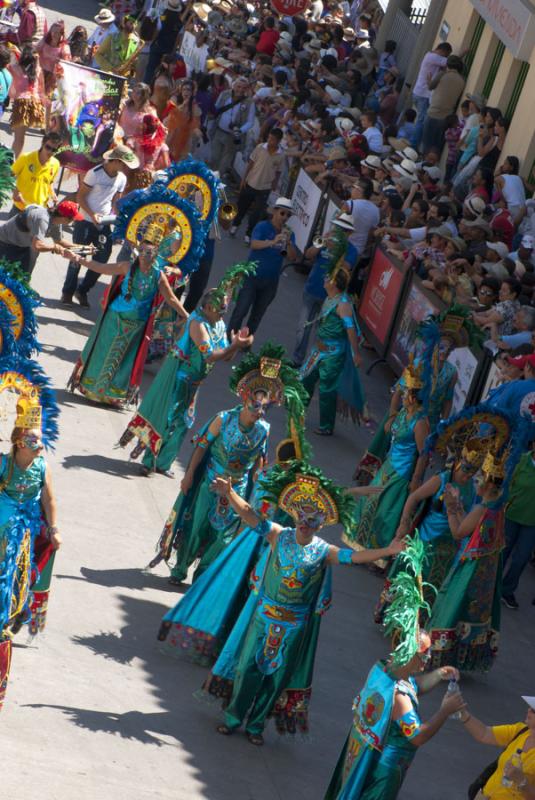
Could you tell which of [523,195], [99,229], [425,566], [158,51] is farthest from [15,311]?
[158,51]

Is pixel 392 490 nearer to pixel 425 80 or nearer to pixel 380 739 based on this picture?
pixel 380 739

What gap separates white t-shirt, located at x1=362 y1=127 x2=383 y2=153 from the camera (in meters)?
20.4

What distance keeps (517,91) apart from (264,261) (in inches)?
284

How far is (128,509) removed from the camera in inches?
432

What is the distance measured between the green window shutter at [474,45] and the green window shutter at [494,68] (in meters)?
1.00

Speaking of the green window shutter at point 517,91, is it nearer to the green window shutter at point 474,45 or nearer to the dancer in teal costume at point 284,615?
the green window shutter at point 474,45

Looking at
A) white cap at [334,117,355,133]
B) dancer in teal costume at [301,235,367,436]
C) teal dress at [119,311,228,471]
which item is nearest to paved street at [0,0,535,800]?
teal dress at [119,311,228,471]

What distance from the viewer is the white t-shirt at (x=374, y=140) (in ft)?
66.8

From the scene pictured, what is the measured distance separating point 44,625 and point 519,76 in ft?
47.3

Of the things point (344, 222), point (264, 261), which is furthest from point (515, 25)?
point (264, 261)

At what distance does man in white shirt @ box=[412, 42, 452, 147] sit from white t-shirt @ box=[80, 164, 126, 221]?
8270 mm

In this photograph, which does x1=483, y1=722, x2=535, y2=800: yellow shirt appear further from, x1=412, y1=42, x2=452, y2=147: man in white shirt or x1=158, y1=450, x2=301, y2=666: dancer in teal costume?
x1=412, y1=42, x2=452, y2=147: man in white shirt

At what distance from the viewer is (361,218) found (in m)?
17.0

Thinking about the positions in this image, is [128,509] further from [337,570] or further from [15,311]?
[15,311]
